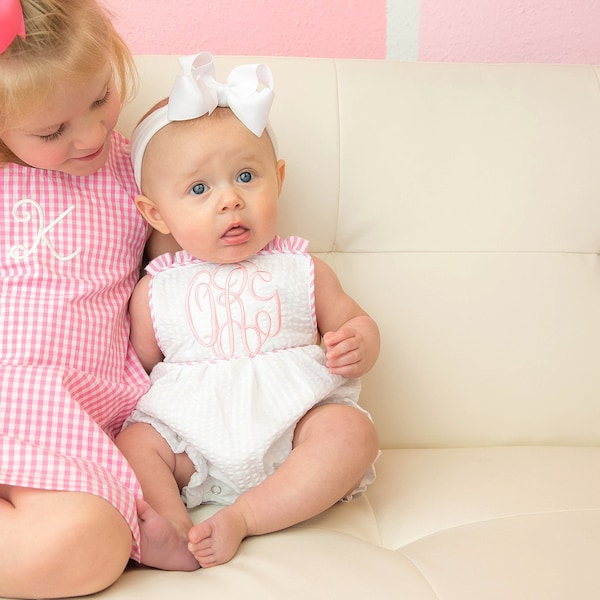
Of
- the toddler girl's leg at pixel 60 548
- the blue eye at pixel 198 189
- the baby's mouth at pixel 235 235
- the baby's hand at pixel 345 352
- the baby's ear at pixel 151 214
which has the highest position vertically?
the blue eye at pixel 198 189

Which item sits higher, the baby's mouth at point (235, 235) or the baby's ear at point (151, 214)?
the baby's ear at point (151, 214)

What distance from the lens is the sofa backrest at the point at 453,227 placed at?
1413mm

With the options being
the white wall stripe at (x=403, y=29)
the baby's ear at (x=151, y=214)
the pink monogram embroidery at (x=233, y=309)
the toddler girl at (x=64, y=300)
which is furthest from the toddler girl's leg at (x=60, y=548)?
the white wall stripe at (x=403, y=29)

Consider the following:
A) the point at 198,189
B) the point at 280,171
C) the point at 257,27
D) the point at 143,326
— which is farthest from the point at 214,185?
the point at 257,27

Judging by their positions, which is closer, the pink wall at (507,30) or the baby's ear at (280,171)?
the baby's ear at (280,171)

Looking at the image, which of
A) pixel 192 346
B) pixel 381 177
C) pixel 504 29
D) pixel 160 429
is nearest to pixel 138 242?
pixel 192 346

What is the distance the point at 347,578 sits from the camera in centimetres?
98

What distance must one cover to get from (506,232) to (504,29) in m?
0.50

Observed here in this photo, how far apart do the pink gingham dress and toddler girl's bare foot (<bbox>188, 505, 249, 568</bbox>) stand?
0.24 ft

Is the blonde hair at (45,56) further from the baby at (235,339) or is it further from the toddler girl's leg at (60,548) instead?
the toddler girl's leg at (60,548)

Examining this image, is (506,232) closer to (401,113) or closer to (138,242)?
(401,113)

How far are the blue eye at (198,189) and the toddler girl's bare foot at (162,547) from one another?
45 cm

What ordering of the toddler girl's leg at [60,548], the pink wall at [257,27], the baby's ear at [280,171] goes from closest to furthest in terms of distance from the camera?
the toddler girl's leg at [60,548] → the baby's ear at [280,171] → the pink wall at [257,27]

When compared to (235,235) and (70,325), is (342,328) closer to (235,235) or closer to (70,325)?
(235,235)
